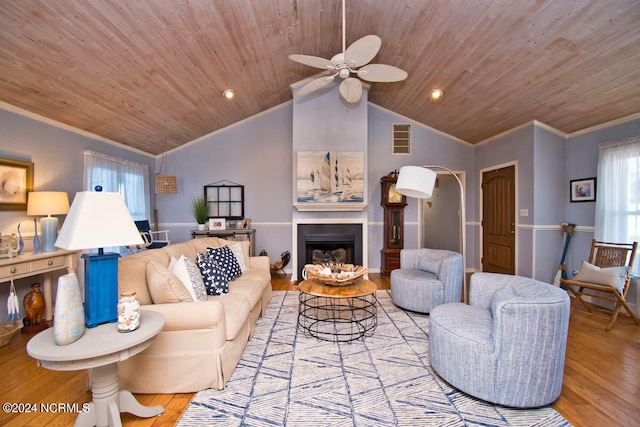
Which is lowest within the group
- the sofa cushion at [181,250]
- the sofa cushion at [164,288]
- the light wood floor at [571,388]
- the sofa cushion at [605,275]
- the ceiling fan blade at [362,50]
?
the light wood floor at [571,388]

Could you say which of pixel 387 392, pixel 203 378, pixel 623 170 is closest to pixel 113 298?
pixel 203 378

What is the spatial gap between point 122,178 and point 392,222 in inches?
182

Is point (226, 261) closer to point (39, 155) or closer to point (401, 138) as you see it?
point (39, 155)

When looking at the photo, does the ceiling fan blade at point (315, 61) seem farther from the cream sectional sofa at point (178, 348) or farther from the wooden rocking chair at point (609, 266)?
the wooden rocking chair at point (609, 266)

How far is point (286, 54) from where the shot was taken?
12.8 feet

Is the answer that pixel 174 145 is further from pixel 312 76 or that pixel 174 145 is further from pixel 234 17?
pixel 234 17

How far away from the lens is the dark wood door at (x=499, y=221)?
15.3 feet

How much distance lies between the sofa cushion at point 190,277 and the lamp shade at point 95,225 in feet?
2.54

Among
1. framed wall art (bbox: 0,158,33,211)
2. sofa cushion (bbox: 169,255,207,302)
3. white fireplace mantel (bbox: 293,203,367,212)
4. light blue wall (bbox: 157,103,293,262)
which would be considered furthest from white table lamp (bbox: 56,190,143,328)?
light blue wall (bbox: 157,103,293,262)

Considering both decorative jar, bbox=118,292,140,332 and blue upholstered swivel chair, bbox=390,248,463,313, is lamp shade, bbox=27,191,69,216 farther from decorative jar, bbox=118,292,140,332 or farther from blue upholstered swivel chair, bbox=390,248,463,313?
blue upholstered swivel chair, bbox=390,248,463,313

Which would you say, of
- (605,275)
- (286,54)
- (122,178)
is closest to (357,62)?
(286,54)

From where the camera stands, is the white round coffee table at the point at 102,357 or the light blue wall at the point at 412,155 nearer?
the white round coffee table at the point at 102,357

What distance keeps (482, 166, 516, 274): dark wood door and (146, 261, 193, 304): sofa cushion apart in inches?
189

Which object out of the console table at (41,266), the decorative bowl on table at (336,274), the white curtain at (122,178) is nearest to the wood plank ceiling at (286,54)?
the white curtain at (122,178)
